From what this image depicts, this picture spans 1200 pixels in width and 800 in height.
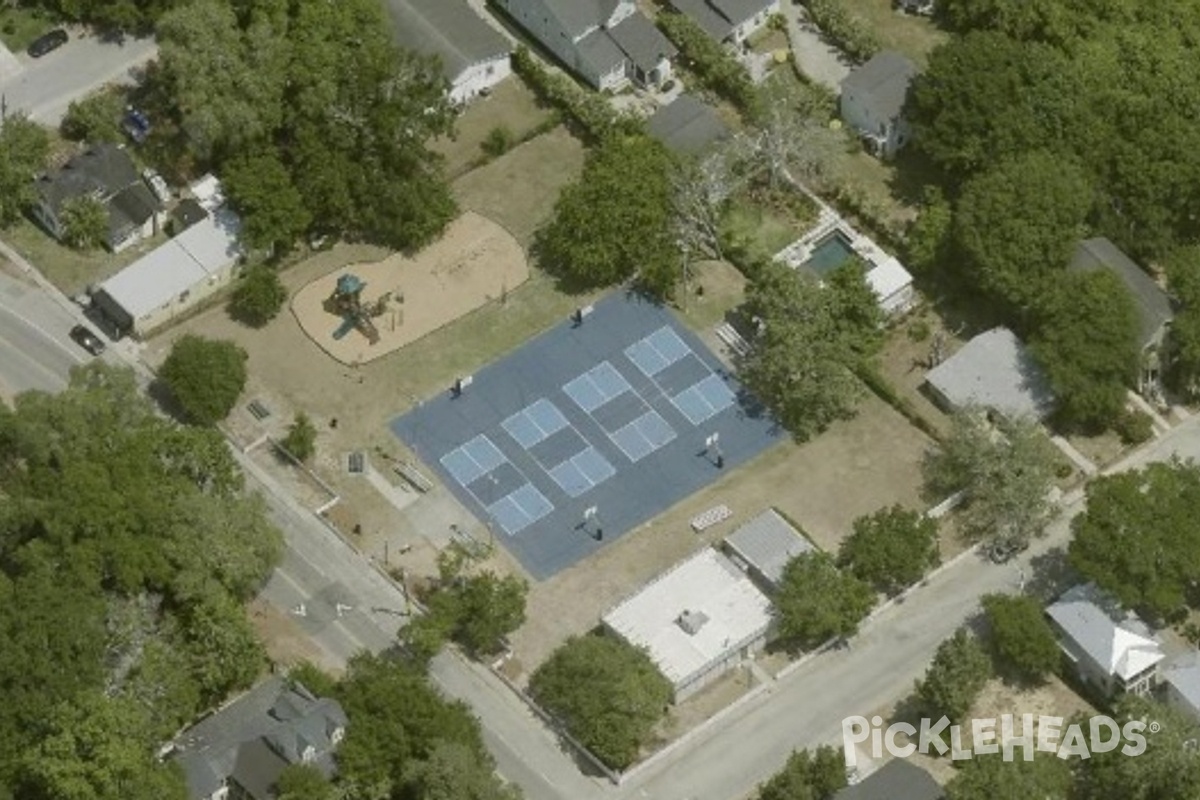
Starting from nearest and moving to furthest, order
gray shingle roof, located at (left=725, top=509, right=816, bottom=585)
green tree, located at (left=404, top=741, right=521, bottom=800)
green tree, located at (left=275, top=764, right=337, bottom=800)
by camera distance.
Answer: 1. green tree, located at (left=404, top=741, right=521, bottom=800)
2. green tree, located at (left=275, top=764, right=337, bottom=800)
3. gray shingle roof, located at (left=725, top=509, right=816, bottom=585)

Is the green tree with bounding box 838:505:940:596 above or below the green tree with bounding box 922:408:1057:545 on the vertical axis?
above

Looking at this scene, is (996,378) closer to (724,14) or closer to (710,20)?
(724,14)

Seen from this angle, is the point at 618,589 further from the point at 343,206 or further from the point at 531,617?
the point at 343,206

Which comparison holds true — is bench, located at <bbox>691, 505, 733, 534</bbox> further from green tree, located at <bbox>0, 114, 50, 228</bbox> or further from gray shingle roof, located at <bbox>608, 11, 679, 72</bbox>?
green tree, located at <bbox>0, 114, 50, 228</bbox>

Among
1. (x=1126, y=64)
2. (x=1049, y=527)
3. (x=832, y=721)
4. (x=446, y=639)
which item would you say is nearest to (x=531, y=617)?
(x=446, y=639)

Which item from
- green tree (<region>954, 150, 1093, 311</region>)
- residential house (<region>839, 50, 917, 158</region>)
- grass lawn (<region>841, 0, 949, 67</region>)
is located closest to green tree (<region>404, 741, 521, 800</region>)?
green tree (<region>954, 150, 1093, 311</region>)

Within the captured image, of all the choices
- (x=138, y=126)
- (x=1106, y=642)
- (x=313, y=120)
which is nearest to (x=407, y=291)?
(x=313, y=120)
